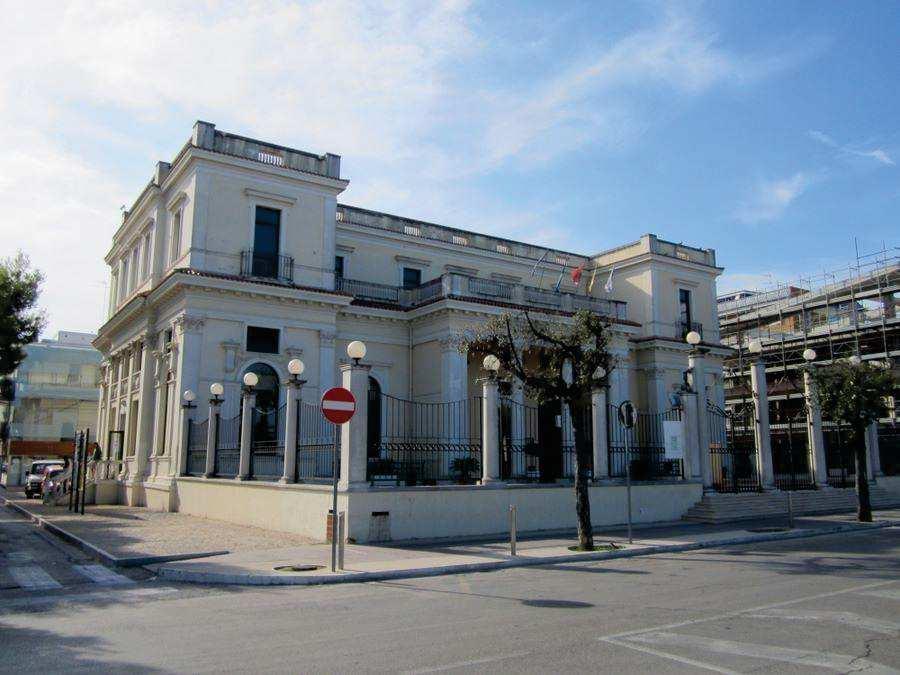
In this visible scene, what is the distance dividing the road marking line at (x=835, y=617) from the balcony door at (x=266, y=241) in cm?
2189

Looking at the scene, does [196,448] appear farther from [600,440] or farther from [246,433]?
[600,440]

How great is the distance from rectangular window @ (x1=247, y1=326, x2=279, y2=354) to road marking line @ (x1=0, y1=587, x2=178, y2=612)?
16077 mm

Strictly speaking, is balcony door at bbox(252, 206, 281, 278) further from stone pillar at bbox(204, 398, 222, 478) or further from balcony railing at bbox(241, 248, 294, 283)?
stone pillar at bbox(204, 398, 222, 478)

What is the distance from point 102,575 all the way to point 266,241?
1715cm

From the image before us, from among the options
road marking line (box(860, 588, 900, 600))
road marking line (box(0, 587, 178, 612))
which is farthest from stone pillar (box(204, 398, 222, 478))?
road marking line (box(860, 588, 900, 600))

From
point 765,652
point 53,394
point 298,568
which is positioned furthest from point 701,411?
point 53,394

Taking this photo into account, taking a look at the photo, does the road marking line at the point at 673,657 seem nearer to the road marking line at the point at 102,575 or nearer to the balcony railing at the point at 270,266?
the road marking line at the point at 102,575

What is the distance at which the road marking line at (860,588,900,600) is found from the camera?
9055mm

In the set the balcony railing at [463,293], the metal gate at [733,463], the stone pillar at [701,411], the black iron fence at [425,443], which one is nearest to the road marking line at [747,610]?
the black iron fence at [425,443]

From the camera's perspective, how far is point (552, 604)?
29.2ft

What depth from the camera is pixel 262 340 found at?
A: 2611 centimetres

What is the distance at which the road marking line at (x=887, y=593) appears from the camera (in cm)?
905

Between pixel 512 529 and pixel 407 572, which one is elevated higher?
pixel 512 529

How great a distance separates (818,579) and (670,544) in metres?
4.57
